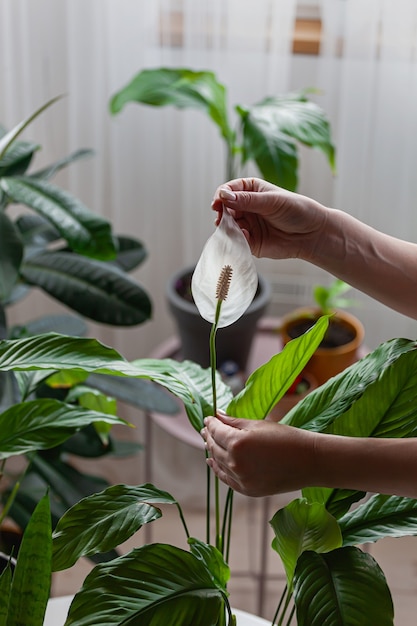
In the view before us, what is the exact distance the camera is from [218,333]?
1583 mm

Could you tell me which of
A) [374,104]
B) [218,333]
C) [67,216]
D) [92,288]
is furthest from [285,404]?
[374,104]

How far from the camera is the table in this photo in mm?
1557

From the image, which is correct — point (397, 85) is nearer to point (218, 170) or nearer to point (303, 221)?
point (218, 170)

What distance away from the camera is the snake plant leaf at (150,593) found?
2.60 ft

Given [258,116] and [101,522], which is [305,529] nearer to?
[101,522]

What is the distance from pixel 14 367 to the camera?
862 millimetres

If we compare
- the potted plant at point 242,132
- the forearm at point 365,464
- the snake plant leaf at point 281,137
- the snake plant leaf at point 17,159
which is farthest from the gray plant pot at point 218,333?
the forearm at point 365,464

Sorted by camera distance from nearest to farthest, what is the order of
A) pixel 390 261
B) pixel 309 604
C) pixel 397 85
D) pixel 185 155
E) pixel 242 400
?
pixel 309 604, pixel 242 400, pixel 390 261, pixel 397 85, pixel 185 155

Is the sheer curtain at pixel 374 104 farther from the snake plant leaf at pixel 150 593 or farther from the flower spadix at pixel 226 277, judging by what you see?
the snake plant leaf at pixel 150 593

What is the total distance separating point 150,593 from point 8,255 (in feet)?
2.02

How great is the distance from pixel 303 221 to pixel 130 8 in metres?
1.02

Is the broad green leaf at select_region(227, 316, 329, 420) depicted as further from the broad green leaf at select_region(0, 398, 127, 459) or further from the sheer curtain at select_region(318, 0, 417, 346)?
the sheer curtain at select_region(318, 0, 417, 346)

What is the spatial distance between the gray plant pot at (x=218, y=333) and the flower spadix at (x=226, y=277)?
706 mm

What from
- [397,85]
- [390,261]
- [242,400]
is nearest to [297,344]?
[242,400]
